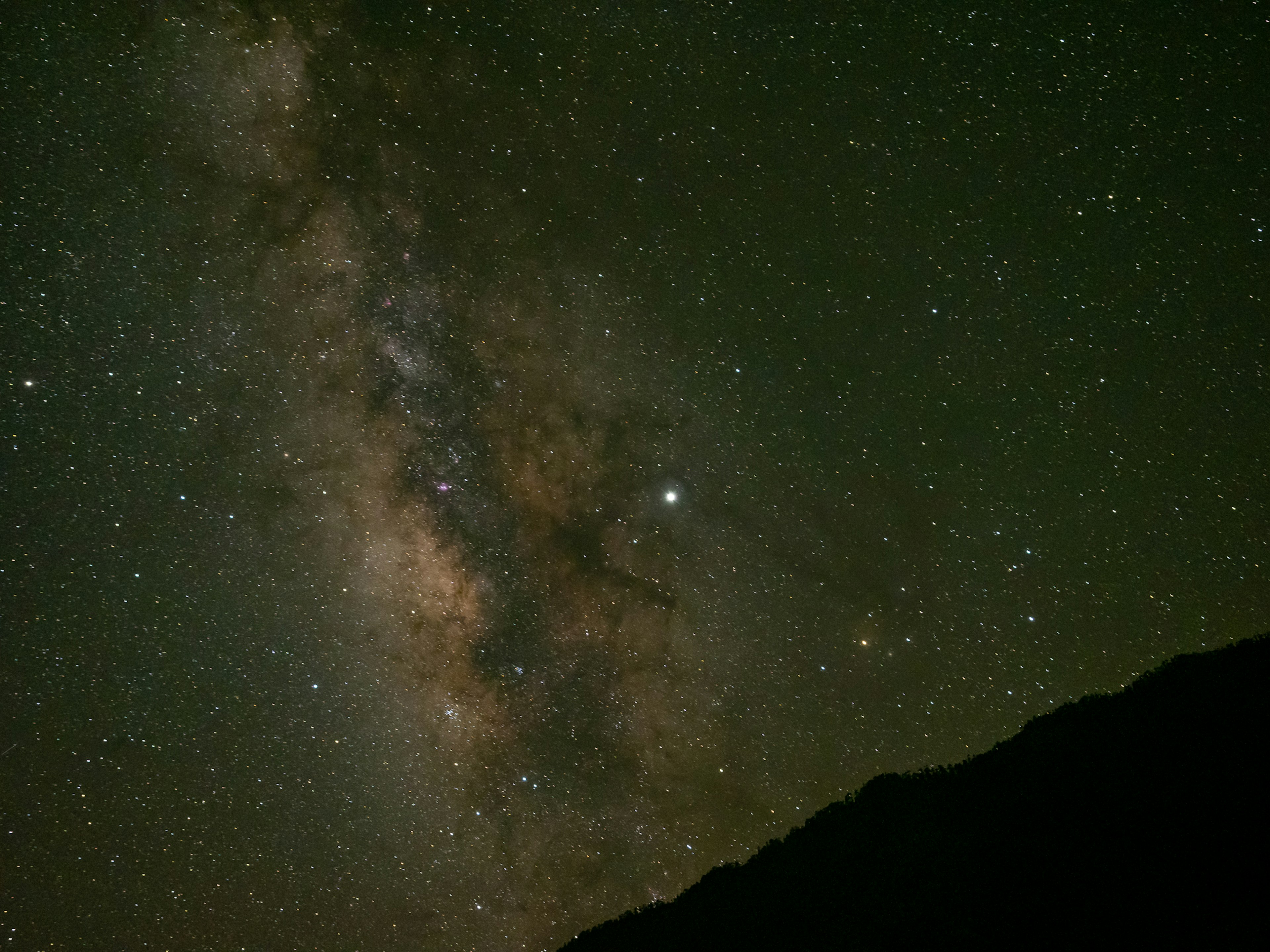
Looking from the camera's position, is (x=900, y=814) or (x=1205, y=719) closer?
(x=1205, y=719)

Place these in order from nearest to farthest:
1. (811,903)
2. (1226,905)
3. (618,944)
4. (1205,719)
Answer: (1226,905) → (1205,719) → (811,903) → (618,944)

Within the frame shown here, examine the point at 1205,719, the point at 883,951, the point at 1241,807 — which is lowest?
the point at 883,951

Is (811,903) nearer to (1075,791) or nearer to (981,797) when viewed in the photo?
(981,797)

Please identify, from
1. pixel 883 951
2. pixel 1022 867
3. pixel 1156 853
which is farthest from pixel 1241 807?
pixel 883 951

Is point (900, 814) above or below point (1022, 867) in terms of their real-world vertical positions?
above

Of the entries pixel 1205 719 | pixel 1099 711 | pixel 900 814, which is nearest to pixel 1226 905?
pixel 1205 719

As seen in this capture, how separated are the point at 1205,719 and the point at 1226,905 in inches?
90.3

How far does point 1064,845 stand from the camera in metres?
5.34

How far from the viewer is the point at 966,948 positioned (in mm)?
4758

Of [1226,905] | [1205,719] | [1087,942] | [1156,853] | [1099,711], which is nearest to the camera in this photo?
[1226,905]

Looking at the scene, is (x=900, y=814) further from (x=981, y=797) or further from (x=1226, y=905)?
(x=1226, y=905)

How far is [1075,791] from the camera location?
5.84m

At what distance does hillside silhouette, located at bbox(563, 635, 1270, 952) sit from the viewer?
4.02m

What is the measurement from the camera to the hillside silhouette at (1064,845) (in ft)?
13.2
